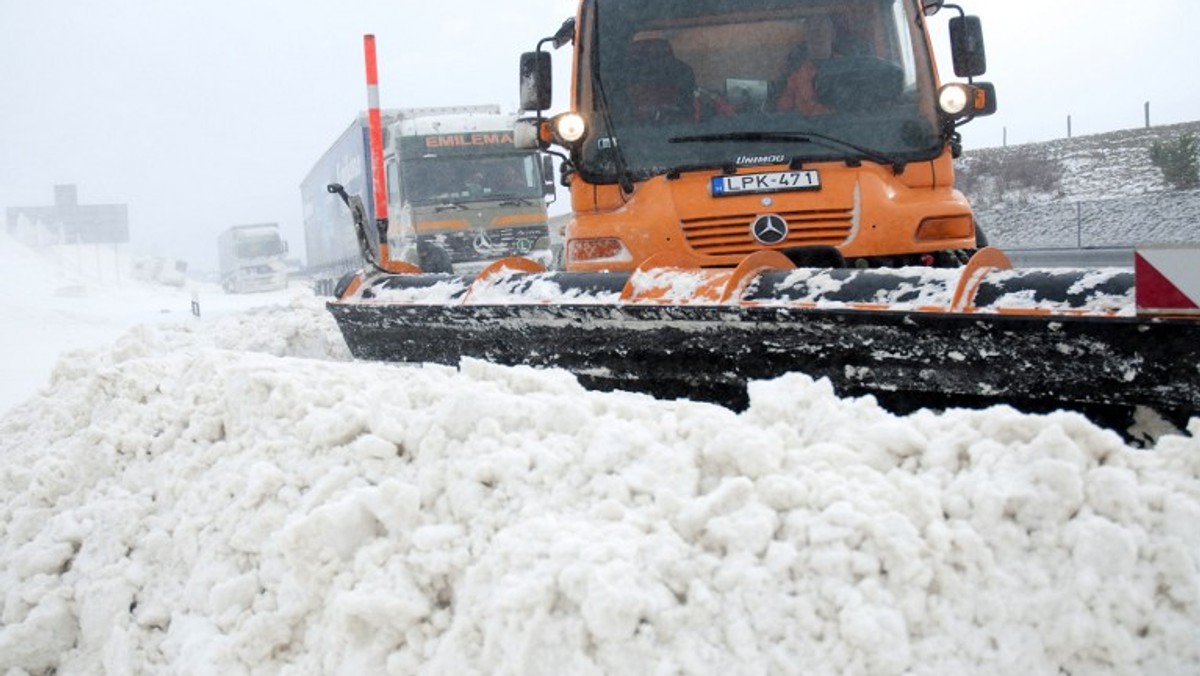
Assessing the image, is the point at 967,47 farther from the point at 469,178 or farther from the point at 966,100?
Result: the point at 469,178

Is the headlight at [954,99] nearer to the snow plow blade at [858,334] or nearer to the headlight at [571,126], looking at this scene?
the snow plow blade at [858,334]

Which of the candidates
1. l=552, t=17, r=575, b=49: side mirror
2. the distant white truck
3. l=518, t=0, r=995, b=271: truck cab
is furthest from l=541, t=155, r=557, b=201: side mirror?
the distant white truck

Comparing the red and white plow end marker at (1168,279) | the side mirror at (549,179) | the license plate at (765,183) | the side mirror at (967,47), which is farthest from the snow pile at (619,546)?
the side mirror at (549,179)

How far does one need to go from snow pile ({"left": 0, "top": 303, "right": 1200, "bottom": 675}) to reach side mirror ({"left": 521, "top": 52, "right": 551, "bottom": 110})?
2899 millimetres

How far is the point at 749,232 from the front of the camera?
4.79 metres

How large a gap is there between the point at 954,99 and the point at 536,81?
2.28 meters

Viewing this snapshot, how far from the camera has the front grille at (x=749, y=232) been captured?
474cm

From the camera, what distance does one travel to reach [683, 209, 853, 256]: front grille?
4738mm

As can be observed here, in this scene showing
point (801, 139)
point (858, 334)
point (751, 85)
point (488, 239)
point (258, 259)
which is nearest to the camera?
point (858, 334)

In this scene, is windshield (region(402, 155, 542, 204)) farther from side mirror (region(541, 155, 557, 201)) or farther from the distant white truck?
the distant white truck

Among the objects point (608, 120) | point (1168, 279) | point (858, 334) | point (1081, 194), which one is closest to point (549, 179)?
point (608, 120)

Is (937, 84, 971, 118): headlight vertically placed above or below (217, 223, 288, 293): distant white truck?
below

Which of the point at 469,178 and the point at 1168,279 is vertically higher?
the point at 469,178

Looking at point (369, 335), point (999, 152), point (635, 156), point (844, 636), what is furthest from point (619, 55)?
point (999, 152)
